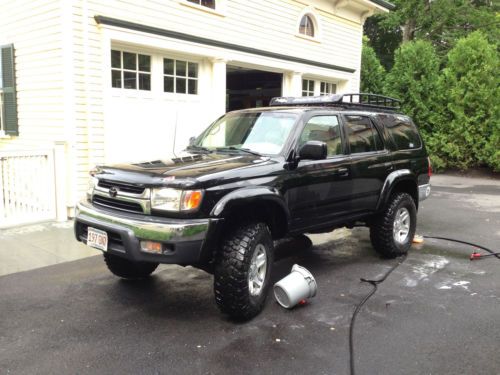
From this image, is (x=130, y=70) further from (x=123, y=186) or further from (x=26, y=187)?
(x=123, y=186)

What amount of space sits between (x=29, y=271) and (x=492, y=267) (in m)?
5.52

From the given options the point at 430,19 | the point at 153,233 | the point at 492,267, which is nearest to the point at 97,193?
the point at 153,233

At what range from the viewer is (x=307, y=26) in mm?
12562

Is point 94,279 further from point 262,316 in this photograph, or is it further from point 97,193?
point 262,316

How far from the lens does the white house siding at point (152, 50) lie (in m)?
7.80

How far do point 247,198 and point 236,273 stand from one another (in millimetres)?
637


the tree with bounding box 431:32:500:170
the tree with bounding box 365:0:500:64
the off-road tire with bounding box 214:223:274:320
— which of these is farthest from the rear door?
the tree with bounding box 365:0:500:64

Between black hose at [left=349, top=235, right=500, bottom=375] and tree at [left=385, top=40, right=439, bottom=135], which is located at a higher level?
tree at [left=385, top=40, right=439, bottom=135]

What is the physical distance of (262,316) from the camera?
167 inches

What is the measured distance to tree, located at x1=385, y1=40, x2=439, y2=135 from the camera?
16.0 metres

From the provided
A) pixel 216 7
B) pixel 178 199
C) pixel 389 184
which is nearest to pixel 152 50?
pixel 216 7

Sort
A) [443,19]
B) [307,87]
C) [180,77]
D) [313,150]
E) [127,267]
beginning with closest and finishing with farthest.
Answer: [313,150]
[127,267]
[180,77]
[307,87]
[443,19]

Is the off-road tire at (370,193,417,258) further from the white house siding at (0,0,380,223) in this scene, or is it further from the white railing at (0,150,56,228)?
the white railing at (0,150,56,228)

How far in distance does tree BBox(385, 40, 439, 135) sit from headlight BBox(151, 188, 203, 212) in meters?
13.9
